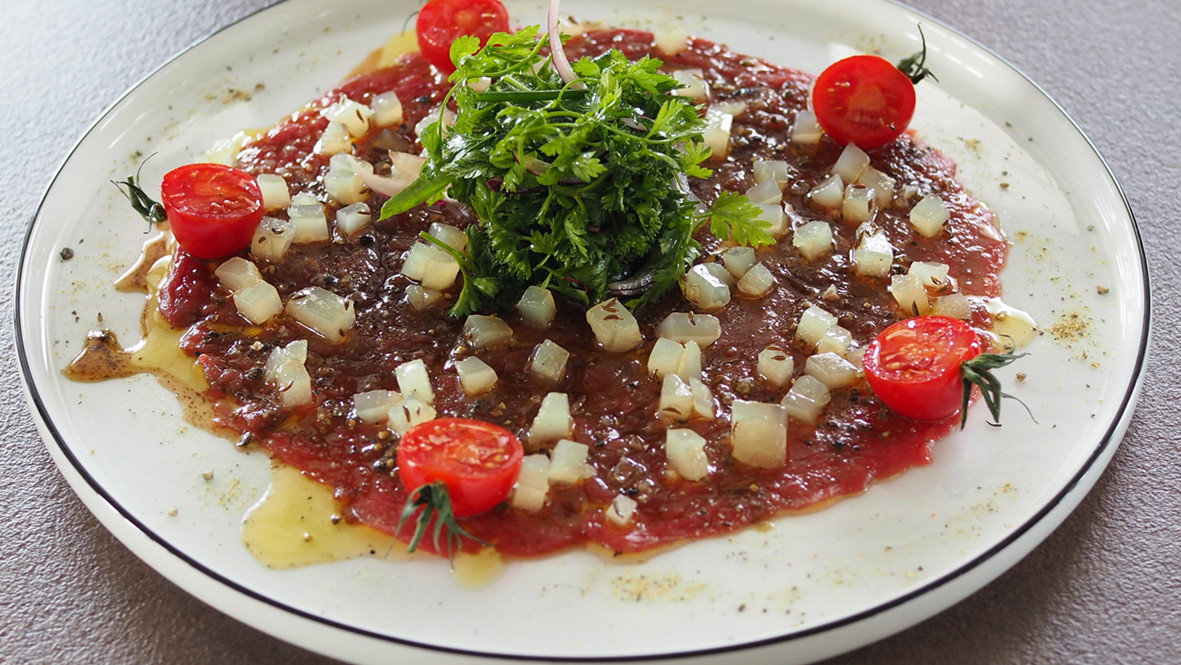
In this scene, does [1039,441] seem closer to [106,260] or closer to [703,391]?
[703,391]

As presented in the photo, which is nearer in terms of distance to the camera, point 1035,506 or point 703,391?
point 1035,506

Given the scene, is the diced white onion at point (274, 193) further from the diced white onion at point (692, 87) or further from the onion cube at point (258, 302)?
the diced white onion at point (692, 87)

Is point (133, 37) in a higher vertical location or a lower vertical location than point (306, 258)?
lower

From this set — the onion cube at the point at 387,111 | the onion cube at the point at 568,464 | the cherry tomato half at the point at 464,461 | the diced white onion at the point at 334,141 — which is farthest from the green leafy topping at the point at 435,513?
the onion cube at the point at 387,111

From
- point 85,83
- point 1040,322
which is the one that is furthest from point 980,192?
point 85,83

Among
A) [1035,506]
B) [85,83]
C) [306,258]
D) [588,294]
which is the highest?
[1035,506]
